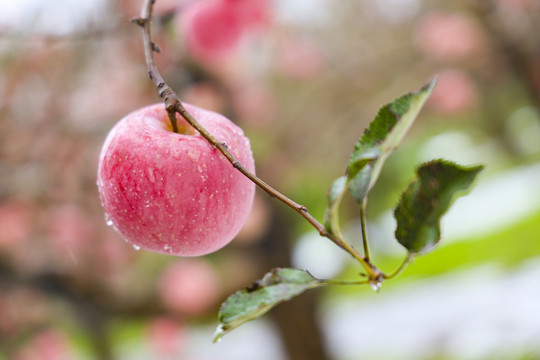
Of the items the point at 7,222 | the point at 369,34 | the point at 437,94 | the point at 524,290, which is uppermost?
the point at 369,34

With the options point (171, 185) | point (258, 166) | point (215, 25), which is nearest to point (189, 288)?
point (258, 166)

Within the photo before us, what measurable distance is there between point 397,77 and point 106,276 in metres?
1.92

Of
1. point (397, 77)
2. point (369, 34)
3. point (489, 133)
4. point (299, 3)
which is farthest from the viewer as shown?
point (489, 133)

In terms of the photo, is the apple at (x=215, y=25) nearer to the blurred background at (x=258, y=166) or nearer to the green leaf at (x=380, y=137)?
the blurred background at (x=258, y=166)

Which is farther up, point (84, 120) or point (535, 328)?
point (84, 120)

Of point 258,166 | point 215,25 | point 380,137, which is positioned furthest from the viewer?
point 258,166

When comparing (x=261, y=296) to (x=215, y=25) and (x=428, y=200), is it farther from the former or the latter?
(x=215, y=25)

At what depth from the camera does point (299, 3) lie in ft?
11.3

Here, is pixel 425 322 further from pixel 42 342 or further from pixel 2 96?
pixel 2 96

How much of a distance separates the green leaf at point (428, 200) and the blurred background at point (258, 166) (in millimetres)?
88

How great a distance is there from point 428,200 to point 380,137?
0.05 metres

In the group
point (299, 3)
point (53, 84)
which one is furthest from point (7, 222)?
point (299, 3)

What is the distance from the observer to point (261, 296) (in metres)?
0.34

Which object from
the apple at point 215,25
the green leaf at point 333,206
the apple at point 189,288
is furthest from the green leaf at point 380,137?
the apple at point 189,288
